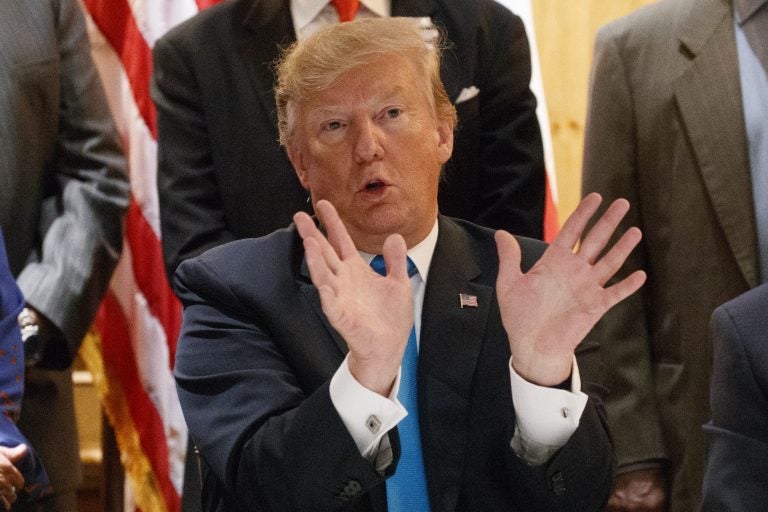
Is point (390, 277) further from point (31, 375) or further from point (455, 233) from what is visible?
point (31, 375)

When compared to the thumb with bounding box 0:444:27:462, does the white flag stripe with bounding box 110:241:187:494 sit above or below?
below

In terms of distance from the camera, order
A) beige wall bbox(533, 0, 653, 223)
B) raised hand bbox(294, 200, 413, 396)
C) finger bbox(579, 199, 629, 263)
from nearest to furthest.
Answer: raised hand bbox(294, 200, 413, 396), finger bbox(579, 199, 629, 263), beige wall bbox(533, 0, 653, 223)

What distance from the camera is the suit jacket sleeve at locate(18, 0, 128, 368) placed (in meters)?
3.30

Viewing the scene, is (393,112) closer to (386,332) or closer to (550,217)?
(386,332)

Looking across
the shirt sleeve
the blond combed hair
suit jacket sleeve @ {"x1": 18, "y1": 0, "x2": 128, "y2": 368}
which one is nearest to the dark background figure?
suit jacket sleeve @ {"x1": 18, "y1": 0, "x2": 128, "y2": 368}

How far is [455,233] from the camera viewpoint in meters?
2.61

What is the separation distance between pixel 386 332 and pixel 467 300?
1.17 ft

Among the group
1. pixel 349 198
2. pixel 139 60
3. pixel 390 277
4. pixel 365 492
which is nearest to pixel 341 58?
pixel 349 198

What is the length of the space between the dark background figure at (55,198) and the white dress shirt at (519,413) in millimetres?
1221

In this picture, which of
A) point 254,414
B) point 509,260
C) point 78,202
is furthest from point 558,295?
point 78,202

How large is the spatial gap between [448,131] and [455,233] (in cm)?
21

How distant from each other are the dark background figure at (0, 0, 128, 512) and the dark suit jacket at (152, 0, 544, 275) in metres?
0.22

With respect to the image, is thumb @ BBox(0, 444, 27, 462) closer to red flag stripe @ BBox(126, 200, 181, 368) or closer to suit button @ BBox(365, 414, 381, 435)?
suit button @ BBox(365, 414, 381, 435)

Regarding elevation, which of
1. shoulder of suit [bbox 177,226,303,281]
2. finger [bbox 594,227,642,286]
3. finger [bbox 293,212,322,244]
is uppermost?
finger [bbox 293,212,322,244]
